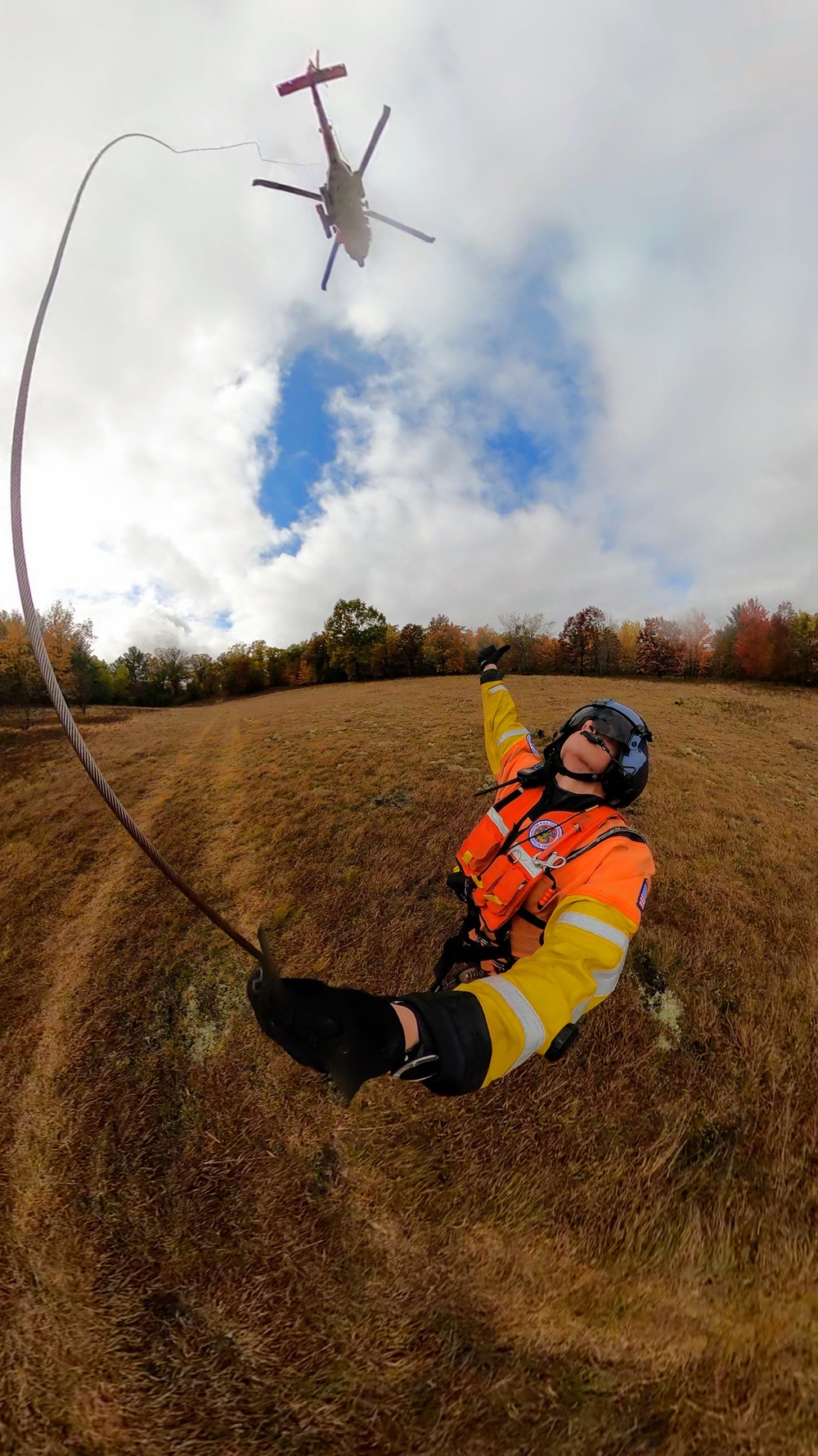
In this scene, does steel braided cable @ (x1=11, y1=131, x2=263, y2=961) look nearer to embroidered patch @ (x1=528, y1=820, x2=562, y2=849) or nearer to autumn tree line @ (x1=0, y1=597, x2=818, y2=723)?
embroidered patch @ (x1=528, y1=820, x2=562, y2=849)

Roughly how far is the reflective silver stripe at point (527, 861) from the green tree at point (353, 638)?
41.4 meters

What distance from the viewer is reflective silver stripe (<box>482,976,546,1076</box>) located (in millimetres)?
2111

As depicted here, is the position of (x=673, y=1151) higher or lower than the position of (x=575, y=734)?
lower

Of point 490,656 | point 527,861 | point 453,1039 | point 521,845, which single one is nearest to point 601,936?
point 453,1039

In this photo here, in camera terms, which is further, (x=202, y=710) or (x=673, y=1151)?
(x=202, y=710)

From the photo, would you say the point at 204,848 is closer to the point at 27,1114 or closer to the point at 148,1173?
the point at 27,1114

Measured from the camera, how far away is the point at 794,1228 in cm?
365

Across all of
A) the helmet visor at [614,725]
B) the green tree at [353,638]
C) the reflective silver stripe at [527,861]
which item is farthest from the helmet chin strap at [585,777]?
the green tree at [353,638]

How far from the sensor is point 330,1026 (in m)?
1.95

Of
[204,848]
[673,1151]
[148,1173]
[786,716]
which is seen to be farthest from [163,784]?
[786,716]

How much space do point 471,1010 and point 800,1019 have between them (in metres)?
5.74

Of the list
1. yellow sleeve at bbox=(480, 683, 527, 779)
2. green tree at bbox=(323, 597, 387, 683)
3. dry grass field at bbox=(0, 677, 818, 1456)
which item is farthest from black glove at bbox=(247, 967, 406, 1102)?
green tree at bbox=(323, 597, 387, 683)

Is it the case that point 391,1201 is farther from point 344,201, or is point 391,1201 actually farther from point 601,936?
point 344,201

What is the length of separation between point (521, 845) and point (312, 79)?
14.1 metres
